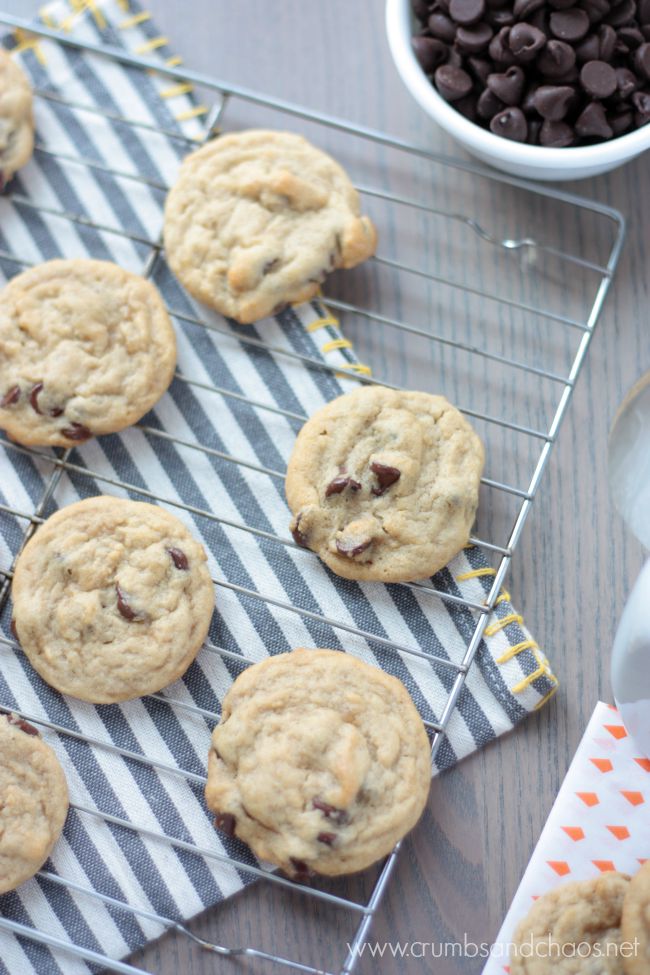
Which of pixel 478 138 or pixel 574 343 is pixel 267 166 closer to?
pixel 478 138

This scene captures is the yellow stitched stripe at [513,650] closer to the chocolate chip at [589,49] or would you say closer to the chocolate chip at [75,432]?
the chocolate chip at [75,432]

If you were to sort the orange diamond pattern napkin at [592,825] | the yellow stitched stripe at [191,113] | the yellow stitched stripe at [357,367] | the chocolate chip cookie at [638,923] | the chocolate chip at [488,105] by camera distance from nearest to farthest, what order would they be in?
the chocolate chip cookie at [638,923] → the orange diamond pattern napkin at [592,825] → the chocolate chip at [488,105] → the yellow stitched stripe at [357,367] → the yellow stitched stripe at [191,113]

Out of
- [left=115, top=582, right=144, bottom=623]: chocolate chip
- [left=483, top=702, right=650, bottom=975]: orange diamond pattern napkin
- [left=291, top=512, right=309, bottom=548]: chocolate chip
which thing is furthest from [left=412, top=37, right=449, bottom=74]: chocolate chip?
A: [left=483, top=702, right=650, bottom=975]: orange diamond pattern napkin

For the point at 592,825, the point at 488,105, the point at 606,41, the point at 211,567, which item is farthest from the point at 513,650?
the point at 606,41

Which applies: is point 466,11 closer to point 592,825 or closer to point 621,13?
point 621,13

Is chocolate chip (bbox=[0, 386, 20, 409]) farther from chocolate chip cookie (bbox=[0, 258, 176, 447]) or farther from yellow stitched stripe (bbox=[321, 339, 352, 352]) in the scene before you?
yellow stitched stripe (bbox=[321, 339, 352, 352])

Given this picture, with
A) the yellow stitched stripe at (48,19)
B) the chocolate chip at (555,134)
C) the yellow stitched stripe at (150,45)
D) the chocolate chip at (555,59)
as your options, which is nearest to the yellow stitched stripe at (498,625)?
the chocolate chip at (555,134)

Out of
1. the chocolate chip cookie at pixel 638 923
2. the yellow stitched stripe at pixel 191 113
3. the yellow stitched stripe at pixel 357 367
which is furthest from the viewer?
the yellow stitched stripe at pixel 191 113
